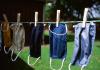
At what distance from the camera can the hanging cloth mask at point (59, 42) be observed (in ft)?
20.3

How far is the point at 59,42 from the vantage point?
6.19m

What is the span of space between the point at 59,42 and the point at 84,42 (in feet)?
1.80

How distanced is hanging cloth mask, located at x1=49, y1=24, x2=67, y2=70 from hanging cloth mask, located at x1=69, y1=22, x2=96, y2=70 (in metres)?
0.37

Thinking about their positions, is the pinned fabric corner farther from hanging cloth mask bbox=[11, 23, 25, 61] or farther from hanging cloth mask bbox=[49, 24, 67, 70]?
hanging cloth mask bbox=[11, 23, 25, 61]

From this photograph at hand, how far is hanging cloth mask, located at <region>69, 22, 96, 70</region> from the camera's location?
19.1ft

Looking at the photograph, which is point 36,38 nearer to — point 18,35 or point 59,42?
point 59,42

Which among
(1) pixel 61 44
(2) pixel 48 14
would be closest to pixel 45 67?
(1) pixel 61 44

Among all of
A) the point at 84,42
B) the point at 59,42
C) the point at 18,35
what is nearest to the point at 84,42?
the point at 84,42

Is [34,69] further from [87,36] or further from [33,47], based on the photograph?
[87,36]

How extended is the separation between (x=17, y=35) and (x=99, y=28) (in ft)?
86.6

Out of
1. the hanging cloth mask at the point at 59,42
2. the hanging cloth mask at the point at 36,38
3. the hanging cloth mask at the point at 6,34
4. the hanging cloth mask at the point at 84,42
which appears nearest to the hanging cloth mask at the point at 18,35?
the hanging cloth mask at the point at 6,34

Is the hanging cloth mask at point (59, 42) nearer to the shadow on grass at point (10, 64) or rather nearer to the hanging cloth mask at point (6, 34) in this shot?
the hanging cloth mask at point (6, 34)

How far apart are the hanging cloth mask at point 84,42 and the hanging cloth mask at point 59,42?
37 centimetres

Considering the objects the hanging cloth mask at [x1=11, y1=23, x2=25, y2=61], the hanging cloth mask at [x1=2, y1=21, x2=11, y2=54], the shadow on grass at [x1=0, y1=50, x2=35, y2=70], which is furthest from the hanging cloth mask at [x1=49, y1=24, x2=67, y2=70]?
the shadow on grass at [x1=0, y1=50, x2=35, y2=70]
